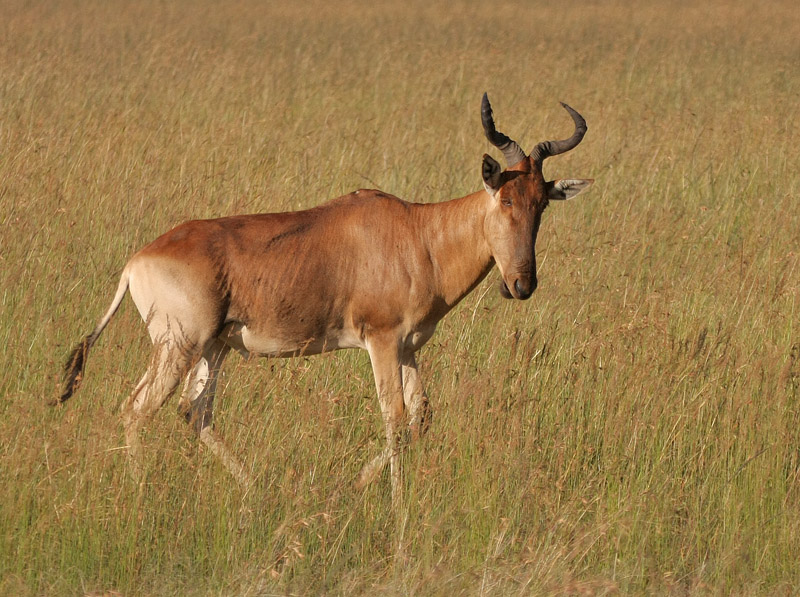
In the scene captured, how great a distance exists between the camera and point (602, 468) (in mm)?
5500

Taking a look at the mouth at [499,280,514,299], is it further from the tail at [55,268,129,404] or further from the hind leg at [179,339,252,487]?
the tail at [55,268,129,404]

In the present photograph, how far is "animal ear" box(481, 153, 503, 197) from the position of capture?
573 centimetres

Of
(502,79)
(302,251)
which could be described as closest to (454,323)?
(302,251)

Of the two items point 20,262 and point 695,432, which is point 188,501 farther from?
point 20,262

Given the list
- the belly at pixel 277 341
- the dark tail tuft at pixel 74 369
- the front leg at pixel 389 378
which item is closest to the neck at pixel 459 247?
the front leg at pixel 389 378

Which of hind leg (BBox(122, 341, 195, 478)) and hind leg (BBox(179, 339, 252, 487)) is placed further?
hind leg (BBox(179, 339, 252, 487))

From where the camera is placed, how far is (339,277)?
609cm

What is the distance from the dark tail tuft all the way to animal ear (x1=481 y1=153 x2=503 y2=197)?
201cm

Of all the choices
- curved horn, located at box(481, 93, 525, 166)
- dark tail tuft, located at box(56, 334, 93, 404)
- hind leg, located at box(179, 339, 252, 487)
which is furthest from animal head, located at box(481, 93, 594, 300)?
dark tail tuft, located at box(56, 334, 93, 404)

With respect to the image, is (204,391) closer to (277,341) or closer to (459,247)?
(277,341)

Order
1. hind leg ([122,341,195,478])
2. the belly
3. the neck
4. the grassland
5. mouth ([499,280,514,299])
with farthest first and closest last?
the neck
the belly
mouth ([499,280,514,299])
hind leg ([122,341,195,478])
the grassland

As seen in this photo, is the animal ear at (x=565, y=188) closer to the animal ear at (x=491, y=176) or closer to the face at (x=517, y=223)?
the face at (x=517, y=223)

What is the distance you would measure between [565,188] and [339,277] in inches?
48.1

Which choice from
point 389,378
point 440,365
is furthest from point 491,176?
point 440,365
